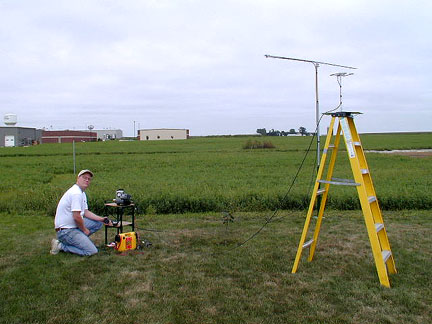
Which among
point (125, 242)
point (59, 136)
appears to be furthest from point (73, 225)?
point (59, 136)

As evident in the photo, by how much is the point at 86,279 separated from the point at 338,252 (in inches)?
154

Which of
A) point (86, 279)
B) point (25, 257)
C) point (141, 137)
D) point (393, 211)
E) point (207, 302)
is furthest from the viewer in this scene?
point (141, 137)

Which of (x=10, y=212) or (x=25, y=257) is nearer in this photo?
(x=25, y=257)

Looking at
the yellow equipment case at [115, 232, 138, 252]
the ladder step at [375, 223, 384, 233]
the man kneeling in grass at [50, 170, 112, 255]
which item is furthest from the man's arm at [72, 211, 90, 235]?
the ladder step at [375, 223, 384, 233]

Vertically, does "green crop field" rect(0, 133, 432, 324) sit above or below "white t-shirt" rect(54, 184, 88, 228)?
below

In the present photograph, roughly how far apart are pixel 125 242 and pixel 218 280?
2.02 metres

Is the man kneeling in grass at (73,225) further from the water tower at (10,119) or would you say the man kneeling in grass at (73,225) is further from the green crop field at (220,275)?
the water tower at (10,119)

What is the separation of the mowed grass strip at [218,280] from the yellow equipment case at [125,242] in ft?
0.54

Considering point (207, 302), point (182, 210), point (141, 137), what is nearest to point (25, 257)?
point (207, 302)

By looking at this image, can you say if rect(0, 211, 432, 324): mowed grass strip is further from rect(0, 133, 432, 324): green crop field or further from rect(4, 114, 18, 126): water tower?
rect(4, 114, 18, 126): water tower

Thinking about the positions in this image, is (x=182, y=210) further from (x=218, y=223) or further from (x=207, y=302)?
(x=207, y=302)

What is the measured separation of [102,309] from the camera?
4.32 metres

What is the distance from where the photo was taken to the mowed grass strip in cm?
418

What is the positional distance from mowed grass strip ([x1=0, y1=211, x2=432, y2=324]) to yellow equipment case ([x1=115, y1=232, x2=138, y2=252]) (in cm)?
16
